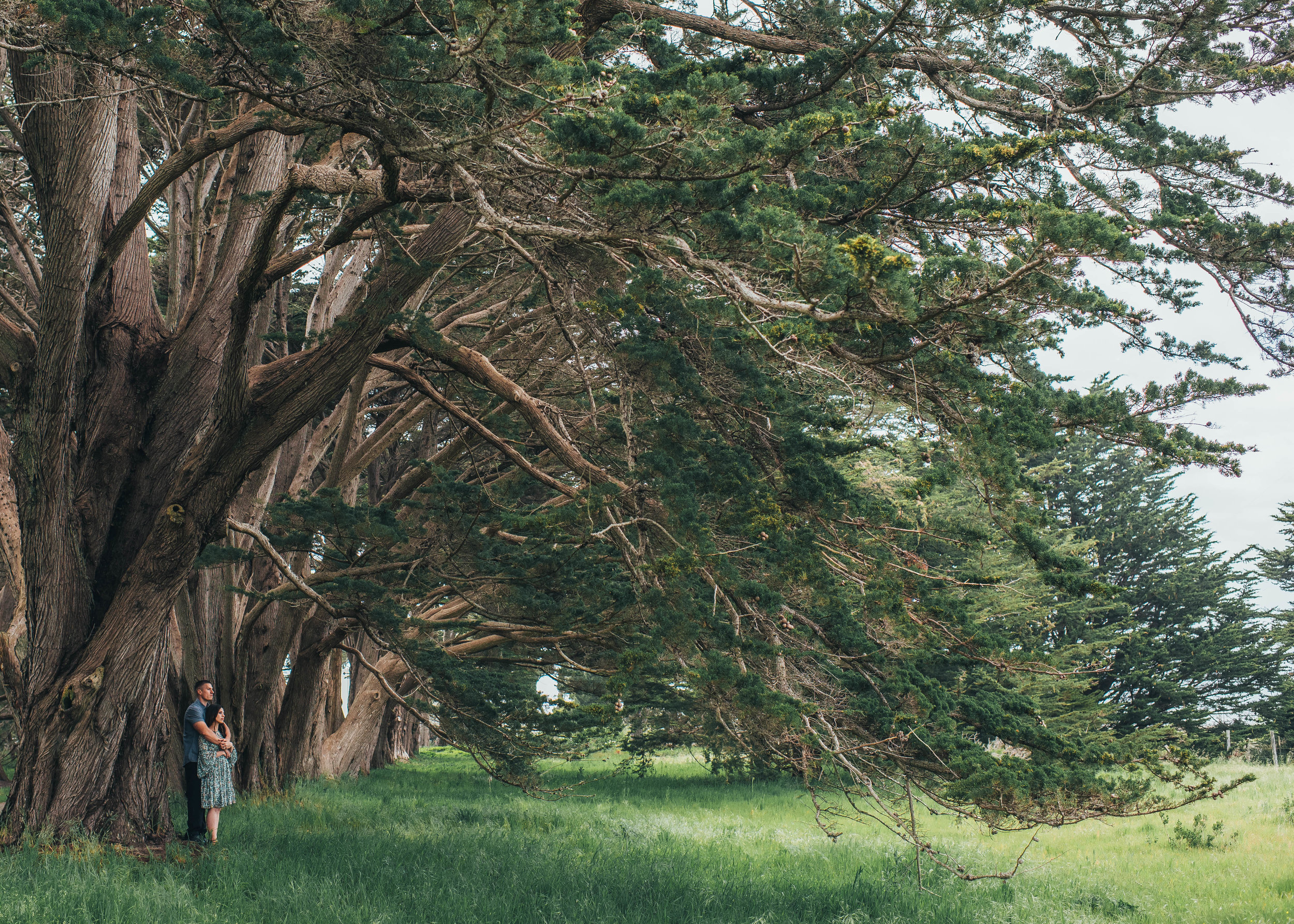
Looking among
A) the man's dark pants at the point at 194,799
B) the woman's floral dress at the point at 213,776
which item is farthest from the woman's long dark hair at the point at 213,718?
the man's dark pants at the point at 194,799

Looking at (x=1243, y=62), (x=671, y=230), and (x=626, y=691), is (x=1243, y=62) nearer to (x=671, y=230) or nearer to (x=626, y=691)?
(x=671, y=230)

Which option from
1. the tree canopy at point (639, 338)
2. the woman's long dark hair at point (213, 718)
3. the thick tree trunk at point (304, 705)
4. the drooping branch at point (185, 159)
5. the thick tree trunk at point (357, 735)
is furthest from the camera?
the thick tree trunk at point (357, 735)

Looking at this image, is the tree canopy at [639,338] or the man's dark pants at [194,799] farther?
the man's dark pants at [194,799]

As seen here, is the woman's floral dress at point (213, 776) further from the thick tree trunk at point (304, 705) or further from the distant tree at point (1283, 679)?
the distant tree at point (1283, 679)

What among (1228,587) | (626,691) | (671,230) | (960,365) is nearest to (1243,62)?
(960,365)

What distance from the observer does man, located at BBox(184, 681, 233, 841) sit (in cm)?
706

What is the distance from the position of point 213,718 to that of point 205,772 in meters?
0.63

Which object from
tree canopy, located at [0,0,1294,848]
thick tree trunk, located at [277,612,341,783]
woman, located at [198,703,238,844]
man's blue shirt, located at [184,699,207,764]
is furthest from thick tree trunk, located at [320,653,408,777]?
tree canopy, located at [0,0,1294,848]

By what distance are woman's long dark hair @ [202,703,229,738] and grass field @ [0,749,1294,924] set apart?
0.84m

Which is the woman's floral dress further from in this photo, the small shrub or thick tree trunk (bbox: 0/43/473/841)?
A: the small shrub

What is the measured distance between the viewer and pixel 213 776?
23.2 ft

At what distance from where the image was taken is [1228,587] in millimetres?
27250

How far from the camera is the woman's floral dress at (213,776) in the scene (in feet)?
23.0

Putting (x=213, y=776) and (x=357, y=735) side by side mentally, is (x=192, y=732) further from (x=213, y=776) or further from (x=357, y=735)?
(x=357, y=735)
